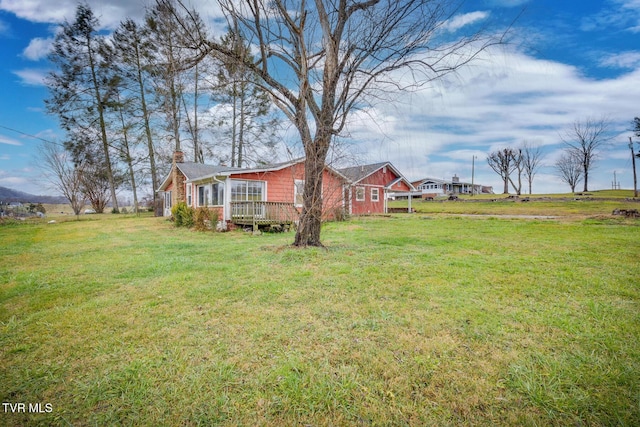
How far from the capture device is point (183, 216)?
47.6 feet

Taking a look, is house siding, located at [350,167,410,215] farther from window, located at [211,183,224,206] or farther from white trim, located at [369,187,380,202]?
window, located at [211,183,224,206]

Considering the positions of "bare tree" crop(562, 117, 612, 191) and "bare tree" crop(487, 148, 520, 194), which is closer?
"bare tree" crop(562, 117, 612, 191)

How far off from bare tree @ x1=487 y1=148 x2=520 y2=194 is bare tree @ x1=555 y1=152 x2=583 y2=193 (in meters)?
6.26

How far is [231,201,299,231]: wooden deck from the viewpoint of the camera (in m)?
12.4

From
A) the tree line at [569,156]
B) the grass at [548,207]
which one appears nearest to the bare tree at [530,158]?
the tree line at [569,156]

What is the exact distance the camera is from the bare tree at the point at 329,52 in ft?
18.1

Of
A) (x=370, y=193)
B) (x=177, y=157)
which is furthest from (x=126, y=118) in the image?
(x=370, y=193)

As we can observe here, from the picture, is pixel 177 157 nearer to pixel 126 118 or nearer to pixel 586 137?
pixel 126 118

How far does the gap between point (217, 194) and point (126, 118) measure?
14.0 meters

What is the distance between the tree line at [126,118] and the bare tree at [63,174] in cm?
10

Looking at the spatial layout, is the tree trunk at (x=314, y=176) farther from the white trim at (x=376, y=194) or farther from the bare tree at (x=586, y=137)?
the bare tree at (x=586, y=137)

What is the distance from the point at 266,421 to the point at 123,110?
27389mm

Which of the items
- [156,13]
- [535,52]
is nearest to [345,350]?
[535,52]

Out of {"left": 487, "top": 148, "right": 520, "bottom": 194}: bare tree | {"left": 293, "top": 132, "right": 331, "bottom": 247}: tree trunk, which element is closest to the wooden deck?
{"left": 293, "top": 132, "right": 331, "bottom": 247}: tree trunk
